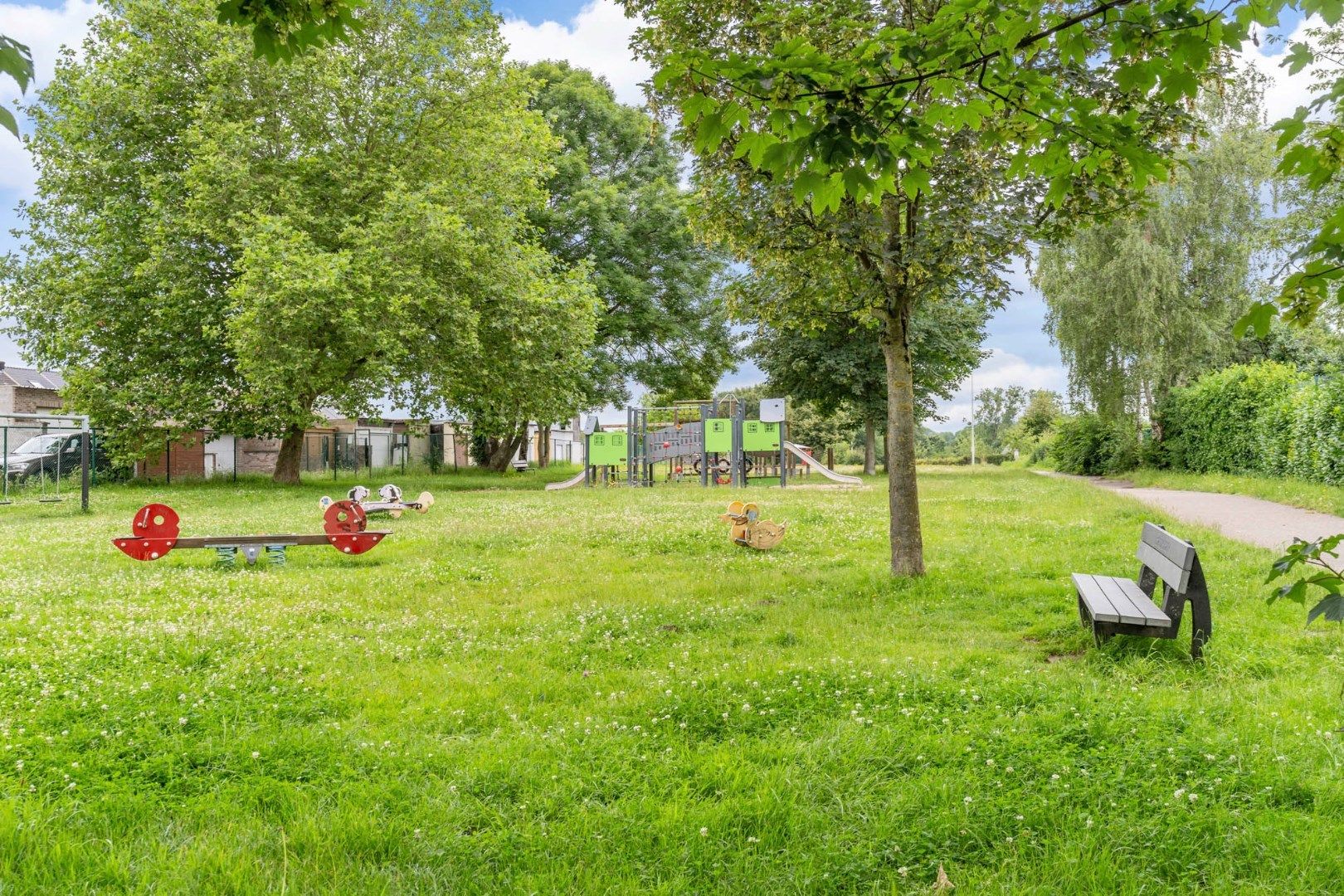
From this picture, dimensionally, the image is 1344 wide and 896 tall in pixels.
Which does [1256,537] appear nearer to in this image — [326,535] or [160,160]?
[326,535]

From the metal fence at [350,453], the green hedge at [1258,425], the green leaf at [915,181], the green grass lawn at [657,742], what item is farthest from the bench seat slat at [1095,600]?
the metal fence at [350,453]

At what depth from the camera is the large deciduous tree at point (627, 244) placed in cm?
3494

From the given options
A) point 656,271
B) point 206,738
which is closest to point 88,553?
point 206,738

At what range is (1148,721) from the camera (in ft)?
14.5

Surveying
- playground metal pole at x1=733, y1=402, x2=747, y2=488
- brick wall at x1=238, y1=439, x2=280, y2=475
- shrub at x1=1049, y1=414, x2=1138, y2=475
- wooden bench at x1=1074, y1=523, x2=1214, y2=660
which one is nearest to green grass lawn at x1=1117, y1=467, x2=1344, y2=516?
shrub at x1=1049, y1=414, x2=1138, y2=475

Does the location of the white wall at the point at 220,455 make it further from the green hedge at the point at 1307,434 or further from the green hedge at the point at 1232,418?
the green hedge at the point at 1307,434

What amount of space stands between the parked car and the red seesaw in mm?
15801

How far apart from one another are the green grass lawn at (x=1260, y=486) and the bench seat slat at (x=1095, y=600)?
→ 10649 millimetres

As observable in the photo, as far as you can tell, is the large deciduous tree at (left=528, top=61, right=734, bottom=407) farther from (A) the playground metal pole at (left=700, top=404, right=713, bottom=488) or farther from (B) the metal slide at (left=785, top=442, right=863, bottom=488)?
(B) the metal slide at (left=785, top=442, right=863, bottom=488)

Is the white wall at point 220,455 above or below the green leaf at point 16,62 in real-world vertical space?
below

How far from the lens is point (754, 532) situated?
457 inches

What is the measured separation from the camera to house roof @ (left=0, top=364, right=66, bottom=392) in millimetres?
37906

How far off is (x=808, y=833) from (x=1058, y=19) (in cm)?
370

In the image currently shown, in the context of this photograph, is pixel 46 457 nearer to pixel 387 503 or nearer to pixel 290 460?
pixel 290 460
